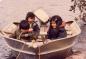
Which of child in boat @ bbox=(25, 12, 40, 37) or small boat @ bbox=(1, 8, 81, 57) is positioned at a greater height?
child in boat @ bbox=(25, 12, 40, 37)

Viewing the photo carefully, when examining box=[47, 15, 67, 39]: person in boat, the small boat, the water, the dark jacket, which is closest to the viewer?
the small boat

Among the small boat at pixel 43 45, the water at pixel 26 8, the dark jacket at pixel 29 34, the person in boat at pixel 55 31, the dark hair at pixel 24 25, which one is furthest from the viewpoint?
the water at pixel 26 8

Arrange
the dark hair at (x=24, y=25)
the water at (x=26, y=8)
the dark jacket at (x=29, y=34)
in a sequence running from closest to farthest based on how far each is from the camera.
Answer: the dark jacket at (x=29, y=34), the dark hair at (x=24, y=25), the water at (x=26, y=8)

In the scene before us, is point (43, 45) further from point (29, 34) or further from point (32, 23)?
point (32, 23)

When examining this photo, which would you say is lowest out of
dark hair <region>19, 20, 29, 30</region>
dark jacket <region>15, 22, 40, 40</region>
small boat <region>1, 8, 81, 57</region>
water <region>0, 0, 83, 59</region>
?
water <region>0, 0, 83, 59</region>

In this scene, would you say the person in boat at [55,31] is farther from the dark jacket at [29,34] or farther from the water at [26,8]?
the water at [26,8]

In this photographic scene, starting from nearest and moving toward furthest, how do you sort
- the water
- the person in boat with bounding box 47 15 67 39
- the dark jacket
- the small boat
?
the small boat, the dark jacket, the person in boat with bounding box 47 15 67 39, the water

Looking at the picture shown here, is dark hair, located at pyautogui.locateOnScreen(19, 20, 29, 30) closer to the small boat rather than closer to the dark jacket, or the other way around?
the dark jacket

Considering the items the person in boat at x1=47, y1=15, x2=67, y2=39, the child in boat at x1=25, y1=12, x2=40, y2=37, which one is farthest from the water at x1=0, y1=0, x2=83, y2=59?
the person in boat at x1=47, y1=15, x2=67, y2=39

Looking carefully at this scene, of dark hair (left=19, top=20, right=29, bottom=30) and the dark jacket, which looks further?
dark hair (left=19, top=20, right=29, bottom=30)

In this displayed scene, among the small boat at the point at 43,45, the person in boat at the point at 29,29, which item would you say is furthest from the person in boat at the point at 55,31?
the person in boat at the point at 29,29

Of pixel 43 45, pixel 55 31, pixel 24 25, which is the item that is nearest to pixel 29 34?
pixel 24 25

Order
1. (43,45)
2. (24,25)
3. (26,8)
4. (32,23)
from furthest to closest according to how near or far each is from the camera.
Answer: (26,8), (32,23), (24,25), (43,45)

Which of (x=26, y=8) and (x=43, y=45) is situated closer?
(x=43, y=45)
